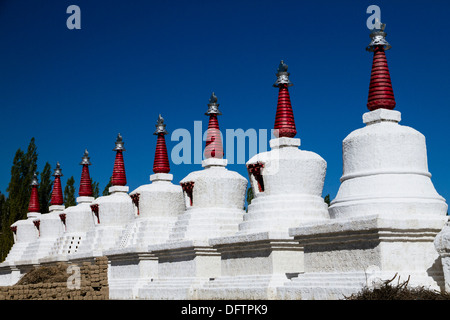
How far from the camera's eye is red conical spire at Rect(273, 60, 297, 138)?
661 inches

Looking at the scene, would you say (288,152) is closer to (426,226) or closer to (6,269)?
(426,226)

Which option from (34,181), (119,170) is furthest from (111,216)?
(34,181)

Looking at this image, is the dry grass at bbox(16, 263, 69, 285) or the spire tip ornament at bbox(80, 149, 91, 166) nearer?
the dry grass at bbox(16, 263, 69, 285)


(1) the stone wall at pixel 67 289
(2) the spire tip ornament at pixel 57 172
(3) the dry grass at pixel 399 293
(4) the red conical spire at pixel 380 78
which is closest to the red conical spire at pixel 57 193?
(2) the spire tip ornament at pixel 57 172

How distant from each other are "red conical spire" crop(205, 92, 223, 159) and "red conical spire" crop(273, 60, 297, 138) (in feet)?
10.2

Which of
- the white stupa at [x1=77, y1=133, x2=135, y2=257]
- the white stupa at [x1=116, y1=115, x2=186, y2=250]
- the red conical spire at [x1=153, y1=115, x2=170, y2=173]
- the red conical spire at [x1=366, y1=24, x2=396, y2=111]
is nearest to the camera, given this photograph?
A: the red conical spire at [x1=366, y1=24, x2=396, y2=111]

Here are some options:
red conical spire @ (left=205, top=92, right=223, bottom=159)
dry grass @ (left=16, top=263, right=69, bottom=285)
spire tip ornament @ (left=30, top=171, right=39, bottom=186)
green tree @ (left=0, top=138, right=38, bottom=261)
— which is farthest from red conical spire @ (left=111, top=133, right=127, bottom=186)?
green tree @ (left=0, top=138, right=38, bottom=261)

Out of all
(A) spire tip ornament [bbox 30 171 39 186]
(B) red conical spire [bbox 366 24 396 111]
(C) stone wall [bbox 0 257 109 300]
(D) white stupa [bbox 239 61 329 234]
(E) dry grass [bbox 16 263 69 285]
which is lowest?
(C) stone wall [bbox 0 257 109 300]

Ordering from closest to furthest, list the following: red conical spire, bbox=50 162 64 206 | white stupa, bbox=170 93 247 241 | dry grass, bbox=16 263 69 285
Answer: dry grass, bbox=16 263 69 285 < white stupa, bbox=170 93 247 241 < red conical spire, bbox=50 162 64 206

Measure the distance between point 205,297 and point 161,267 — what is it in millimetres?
3495

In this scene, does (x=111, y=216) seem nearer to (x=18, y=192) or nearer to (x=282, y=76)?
(x=282, y=76)

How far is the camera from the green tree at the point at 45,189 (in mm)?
38969

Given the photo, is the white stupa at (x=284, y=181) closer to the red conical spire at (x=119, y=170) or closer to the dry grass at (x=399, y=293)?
the dry grass at (x=399, y=293)

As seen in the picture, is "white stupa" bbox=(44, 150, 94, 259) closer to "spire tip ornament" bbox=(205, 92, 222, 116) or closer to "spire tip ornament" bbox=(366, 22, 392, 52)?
"spire tip ornament" bbox=(205, 92, 222, 116)
